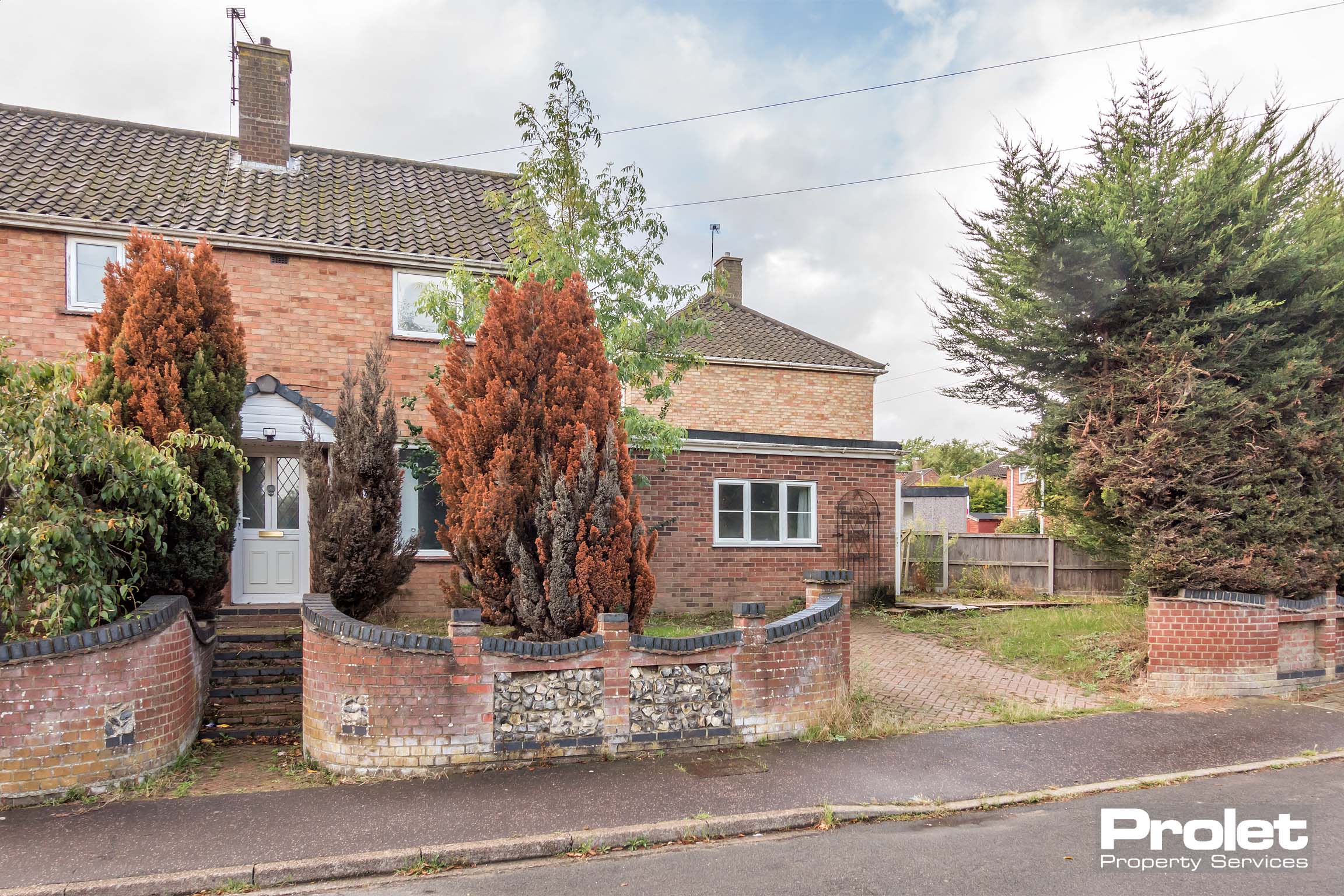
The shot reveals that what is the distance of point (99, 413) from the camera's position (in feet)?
22.3

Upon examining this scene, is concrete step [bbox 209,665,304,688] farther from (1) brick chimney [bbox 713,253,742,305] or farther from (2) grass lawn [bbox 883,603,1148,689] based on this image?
(1) brick chimney [bbox 713,253,742,305]

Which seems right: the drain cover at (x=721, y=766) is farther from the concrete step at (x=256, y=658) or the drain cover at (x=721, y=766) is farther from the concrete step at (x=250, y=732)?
the concrete step at (x=256, y=658)

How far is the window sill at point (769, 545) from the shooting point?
13750 millimetres

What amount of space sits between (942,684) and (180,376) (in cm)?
884

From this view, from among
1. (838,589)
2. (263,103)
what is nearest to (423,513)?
(838,589)

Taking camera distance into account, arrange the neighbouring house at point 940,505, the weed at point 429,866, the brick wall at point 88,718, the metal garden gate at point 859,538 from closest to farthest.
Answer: the weed at point 429,866 < the brick wall at point 88,718 < the metal garden gate at point 859,538 < the neighbouring house at point 940,505

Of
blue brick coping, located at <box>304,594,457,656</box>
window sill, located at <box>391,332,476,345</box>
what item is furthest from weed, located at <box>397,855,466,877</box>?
window sill, located at <box>391,332,476,345</box>

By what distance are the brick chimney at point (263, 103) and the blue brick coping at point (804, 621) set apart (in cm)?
1222

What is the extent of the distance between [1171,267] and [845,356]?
12.5 meters

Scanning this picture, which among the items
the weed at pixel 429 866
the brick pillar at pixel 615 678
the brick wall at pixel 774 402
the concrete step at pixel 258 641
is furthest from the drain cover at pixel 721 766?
the brick wall at pixel 774 402

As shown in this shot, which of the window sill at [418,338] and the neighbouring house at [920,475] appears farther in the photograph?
the neighbouring house at [920,475]

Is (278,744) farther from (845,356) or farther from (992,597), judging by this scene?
(845,356)

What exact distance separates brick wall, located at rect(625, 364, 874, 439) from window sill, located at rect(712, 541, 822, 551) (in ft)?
22.1

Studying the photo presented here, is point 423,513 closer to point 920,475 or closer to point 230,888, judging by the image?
point 230,888
